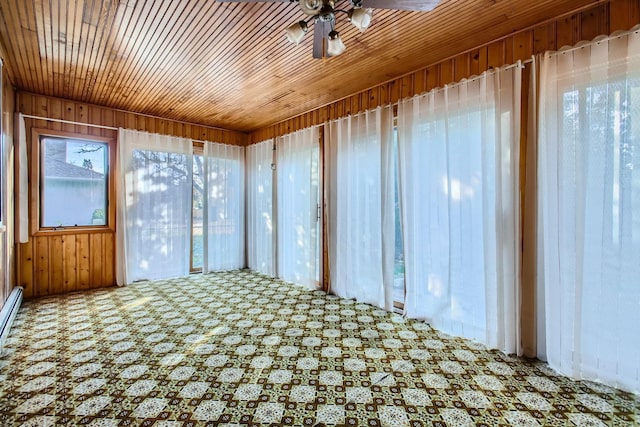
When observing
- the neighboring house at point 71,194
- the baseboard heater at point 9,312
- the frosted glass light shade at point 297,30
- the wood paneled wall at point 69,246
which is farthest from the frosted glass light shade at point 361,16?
the neighboring house at point 71,194

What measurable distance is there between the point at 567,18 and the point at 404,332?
289cm

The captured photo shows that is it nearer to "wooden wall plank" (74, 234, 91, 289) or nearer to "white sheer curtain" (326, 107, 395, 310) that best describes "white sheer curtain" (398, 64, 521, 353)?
"white sheer curtain" (326, 107, 395, 310)

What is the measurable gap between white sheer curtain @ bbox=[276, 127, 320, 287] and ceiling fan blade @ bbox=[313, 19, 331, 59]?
238cm

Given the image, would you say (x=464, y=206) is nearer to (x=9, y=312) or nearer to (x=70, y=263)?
(x=9, y=312)

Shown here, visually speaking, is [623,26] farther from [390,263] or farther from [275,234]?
[275,234]

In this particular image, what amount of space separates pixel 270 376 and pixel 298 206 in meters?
2.90

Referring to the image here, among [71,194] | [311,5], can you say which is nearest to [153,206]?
[71,194]

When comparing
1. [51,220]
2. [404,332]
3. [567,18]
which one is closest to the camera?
[567,18]

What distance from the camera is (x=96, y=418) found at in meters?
1.70

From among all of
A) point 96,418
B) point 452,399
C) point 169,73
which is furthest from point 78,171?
point 452,399

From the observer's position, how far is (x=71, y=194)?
439cm

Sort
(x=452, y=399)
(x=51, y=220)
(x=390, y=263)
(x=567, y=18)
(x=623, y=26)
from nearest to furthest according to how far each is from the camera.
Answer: (x=452, y=399)
(x=623, y=26)
(x=567, y=18)
(x=390, y=263)
(x=51, y=220)

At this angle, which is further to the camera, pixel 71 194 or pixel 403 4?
pixel 71 194

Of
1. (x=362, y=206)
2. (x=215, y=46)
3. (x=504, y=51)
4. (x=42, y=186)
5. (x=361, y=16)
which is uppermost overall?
(x=215, y=46)
